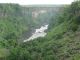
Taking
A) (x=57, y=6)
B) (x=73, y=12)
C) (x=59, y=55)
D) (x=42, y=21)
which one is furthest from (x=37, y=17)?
(x=59, y=55)

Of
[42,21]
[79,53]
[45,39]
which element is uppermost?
[79,53]

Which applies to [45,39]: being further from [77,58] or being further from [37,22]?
[37,22]

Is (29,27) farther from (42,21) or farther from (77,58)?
(77,58)

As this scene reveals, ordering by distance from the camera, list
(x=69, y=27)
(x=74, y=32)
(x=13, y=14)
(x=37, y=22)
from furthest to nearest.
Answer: (x=37, y=22), (x=13, y=14), (x=69, y=27), (x=74, y=32)

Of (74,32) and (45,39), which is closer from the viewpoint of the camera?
(74,32)

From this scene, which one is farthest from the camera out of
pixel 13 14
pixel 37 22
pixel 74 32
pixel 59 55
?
pixel 37 22

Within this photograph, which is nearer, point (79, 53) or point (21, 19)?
point (79, 53)

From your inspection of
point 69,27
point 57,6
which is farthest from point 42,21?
point 69,27

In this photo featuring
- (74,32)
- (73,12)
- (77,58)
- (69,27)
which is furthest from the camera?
(73,12)

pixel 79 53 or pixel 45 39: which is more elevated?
pixel 79 53
